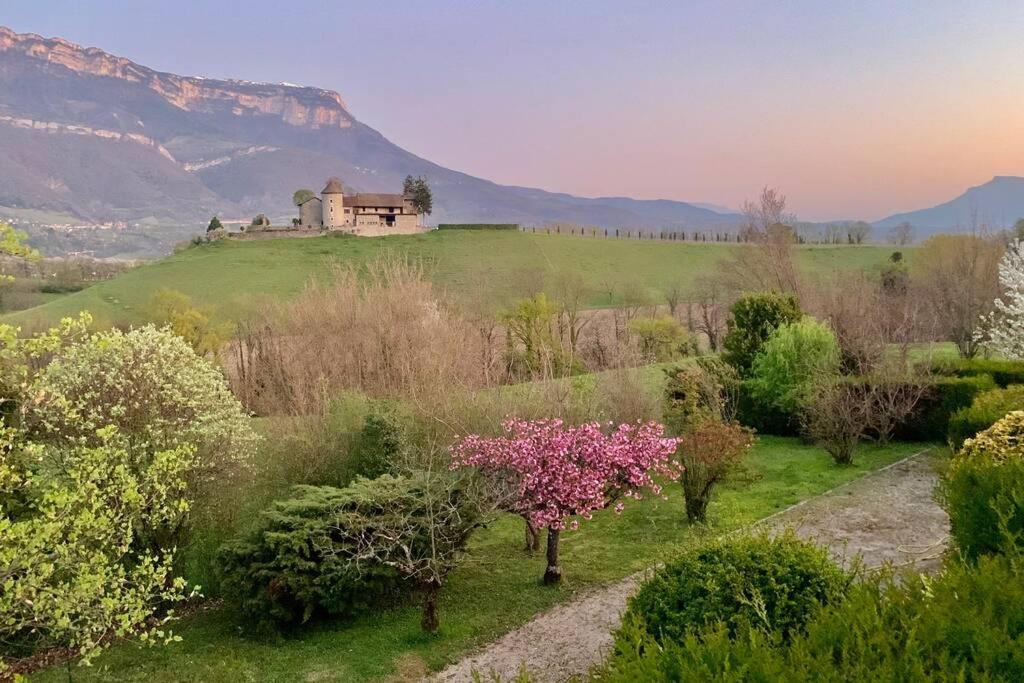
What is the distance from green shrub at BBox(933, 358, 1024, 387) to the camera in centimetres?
1656

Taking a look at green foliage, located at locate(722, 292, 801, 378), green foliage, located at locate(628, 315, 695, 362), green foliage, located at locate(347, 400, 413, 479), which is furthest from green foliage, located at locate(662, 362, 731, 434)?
green foliage, located at locate(628, 315, 695, 362)

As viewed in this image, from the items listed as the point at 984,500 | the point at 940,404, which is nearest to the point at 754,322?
the point at 940,404

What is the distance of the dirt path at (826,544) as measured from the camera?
26.7ft

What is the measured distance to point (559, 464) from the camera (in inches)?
377

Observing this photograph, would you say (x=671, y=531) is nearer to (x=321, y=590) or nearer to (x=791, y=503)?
(x=791, y=503)

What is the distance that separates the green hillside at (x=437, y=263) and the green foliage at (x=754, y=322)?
31599 millimetres

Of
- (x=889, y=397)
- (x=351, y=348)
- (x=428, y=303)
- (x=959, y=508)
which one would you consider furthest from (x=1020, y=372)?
(x=351, y=348)

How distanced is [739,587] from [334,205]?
87331mm

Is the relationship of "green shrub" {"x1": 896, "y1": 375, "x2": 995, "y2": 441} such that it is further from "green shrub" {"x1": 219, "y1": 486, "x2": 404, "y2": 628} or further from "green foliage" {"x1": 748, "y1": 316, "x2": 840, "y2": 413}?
"green shrub" {"x1": 219, "y1": 486, "x2": 404, "y2": 628}

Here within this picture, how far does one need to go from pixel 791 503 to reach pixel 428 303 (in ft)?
35.3

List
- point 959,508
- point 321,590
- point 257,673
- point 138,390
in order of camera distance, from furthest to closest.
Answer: point 138,390, point 321,590, point 257,673, point 959,508

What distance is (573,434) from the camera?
9945mm

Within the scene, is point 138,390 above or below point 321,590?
above

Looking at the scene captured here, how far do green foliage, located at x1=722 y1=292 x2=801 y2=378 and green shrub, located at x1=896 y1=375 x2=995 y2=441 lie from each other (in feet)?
13.9
